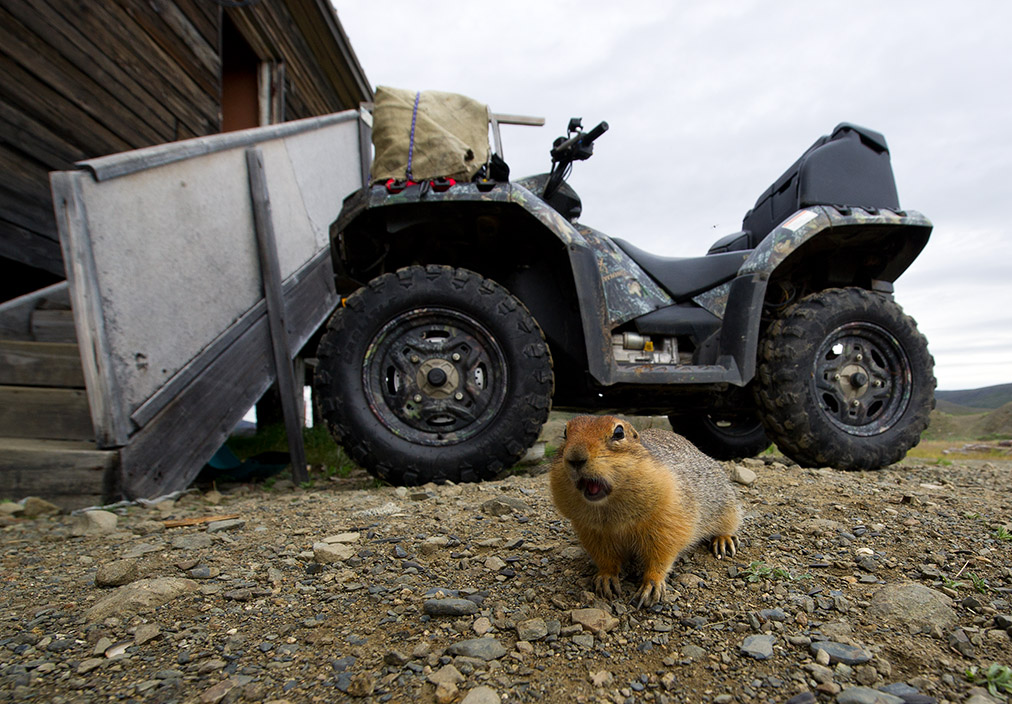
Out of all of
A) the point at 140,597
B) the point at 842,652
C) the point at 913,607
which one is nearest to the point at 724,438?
the point at 913,607

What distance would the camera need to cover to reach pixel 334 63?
9.57 meters

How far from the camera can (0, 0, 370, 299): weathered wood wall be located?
3.90 m

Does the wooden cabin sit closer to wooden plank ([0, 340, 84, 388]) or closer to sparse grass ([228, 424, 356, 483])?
wooden plank ([0, 340, 84, 388])

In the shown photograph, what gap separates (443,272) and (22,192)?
3.31 metres

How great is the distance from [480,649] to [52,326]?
3.84 m

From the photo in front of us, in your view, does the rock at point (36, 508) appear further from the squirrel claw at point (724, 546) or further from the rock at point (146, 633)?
the squirrel claw at point (724, 546)

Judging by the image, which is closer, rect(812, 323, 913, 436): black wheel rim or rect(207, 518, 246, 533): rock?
rect(207, 518, 246, 533): rock

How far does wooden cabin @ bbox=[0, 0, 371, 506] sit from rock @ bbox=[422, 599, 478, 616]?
2.09 meters

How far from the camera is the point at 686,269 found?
3.77 metres

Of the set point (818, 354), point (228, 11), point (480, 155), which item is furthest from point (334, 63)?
point (818, 354)

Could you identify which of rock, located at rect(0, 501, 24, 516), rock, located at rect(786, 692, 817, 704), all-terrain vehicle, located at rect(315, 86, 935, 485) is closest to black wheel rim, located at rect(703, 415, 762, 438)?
all-terrain vehicle, located at rect(315, 86, 935, 485)

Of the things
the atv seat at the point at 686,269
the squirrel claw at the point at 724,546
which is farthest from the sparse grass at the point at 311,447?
the squirrel claw at the point at 724,546

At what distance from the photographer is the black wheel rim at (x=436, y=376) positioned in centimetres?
305

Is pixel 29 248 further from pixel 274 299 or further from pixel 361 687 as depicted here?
pixel 361 687
